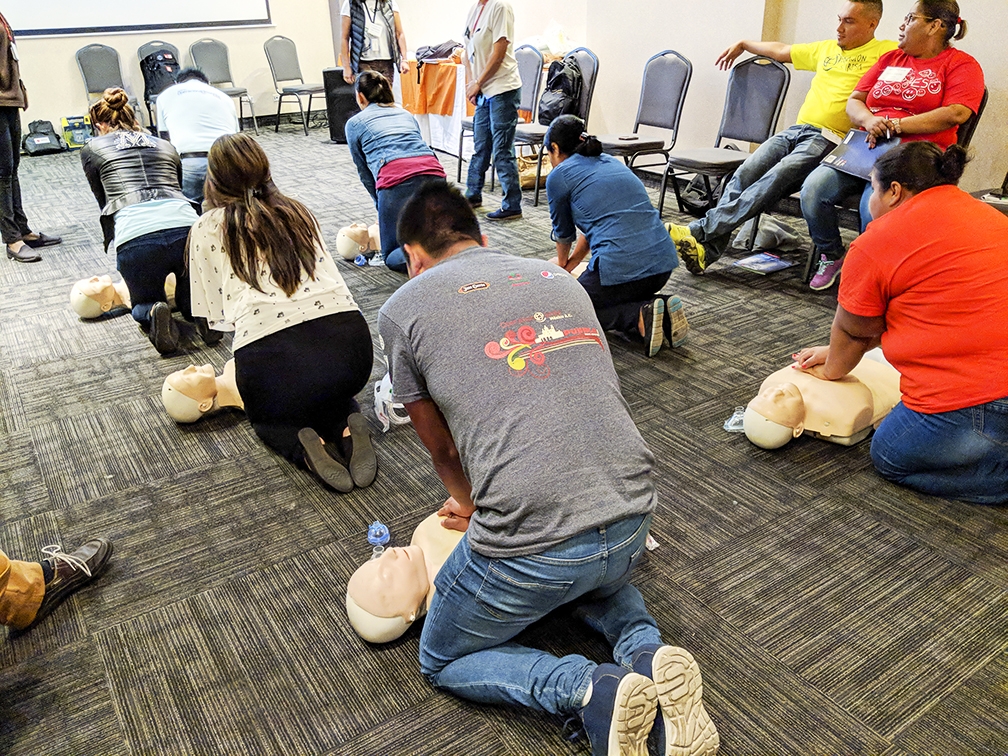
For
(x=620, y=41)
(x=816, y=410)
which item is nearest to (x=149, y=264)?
(x=816, y=410)

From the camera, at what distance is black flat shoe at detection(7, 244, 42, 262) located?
406 cm

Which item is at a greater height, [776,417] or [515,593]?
[515,593]

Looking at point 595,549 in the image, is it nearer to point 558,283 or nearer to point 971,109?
point 558,283

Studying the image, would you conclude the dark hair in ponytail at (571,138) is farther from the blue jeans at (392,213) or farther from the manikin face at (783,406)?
the manikin face at (783,406)

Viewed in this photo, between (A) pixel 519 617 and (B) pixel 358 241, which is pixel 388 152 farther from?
(A) pixel 519 617

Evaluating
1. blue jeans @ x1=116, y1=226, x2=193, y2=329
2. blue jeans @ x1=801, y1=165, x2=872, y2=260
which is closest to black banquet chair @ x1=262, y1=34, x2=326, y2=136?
blue jeans @ x1=116, y1=226, x2=193, y2=329

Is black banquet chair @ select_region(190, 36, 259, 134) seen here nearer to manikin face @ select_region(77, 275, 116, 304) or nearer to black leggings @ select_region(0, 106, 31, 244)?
black leggings @ select_region(0, 106, 31, 244)

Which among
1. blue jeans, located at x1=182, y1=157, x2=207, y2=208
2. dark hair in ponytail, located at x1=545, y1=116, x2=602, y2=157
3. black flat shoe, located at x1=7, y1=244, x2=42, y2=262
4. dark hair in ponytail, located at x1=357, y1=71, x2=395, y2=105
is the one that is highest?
dark hair in ponytail, located at x1=357, y1=71, x2=395, y2=105

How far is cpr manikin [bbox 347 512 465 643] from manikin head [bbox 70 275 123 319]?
2273 millimetres

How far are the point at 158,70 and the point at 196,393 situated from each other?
5.83 meters

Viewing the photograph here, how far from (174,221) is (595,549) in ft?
7.73

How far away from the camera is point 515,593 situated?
1311 mm

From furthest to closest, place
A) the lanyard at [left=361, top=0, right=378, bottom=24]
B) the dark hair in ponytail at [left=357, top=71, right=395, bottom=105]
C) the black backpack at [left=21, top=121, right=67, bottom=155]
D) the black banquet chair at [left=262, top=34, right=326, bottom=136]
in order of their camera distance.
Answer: the black banquet chair at [left=262, top=34, right=326, bottom=136] < the black backpack at [left=21, top=121, right=67, bottom=155] < the lanyard at [left=361, top=0, right=378, bottom=24] < the dark hair in ponytail at [left=357, top=71, right=395, bottom=105]

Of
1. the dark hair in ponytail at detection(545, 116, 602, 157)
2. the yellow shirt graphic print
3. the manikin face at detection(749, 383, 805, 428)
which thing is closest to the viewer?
the manikin face at detection(749, 383, 805, 428)
